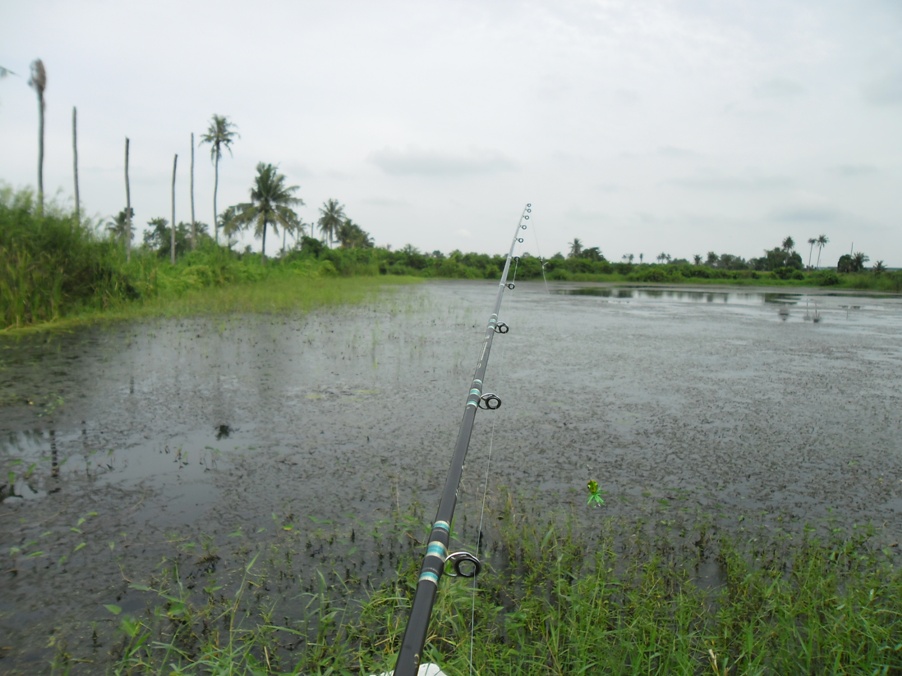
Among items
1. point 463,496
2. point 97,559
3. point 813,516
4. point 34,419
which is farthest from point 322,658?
point 34,419

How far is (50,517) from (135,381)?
11.8 ft

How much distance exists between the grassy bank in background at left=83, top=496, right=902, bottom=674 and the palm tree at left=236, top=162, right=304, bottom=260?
38568 mm

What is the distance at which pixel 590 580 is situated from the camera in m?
2.71

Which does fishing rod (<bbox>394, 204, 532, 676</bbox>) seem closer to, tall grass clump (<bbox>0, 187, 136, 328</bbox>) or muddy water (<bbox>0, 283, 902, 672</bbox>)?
muddy water (<bbox>0, 283, 902, 672</bbox>)

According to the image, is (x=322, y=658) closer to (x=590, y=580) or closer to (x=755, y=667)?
(x=590, y=580)

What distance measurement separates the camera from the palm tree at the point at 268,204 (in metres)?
39.3

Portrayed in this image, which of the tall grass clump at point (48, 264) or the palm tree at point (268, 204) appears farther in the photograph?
the palm tree at point (268, 204)

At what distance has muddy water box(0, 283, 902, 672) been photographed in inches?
124

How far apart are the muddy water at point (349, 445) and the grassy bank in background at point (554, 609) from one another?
0.52ft

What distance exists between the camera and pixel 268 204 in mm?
39750

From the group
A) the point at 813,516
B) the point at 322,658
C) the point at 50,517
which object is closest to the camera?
the point at 322,658

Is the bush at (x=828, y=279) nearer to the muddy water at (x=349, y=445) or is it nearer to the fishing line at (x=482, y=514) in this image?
the muddy water at (x=349, y=445)

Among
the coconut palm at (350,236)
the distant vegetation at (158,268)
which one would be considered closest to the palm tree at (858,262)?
the distant vegetation at (158,268)

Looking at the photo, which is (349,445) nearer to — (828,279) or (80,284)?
(80,284)
